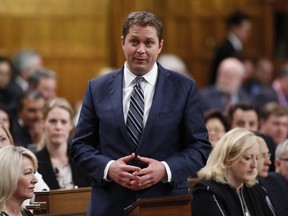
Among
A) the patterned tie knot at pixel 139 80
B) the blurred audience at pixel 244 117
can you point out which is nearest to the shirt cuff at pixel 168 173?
the patterned tie knot at pixel 139 80

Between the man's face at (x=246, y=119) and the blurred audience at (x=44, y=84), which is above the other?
the blurred audience at (x=44, y=84)

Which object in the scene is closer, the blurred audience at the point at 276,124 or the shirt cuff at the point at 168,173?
the shirt cuff at the point at 168,173

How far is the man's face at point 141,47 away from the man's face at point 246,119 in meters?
3.87

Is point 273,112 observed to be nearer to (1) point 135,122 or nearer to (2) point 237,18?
(2) point 237,18

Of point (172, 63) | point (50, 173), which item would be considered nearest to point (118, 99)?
point (50, 173)

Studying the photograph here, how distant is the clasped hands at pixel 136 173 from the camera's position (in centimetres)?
467

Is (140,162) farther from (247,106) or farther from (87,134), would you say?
(247,106)

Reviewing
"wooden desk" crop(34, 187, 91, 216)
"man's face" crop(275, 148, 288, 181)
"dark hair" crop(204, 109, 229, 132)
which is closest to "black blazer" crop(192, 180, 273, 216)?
"wooden desk" crop(34, 187, 91, 216)

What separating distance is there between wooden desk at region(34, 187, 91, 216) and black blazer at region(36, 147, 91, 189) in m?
0.99

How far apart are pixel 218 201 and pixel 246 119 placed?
2.60 metres

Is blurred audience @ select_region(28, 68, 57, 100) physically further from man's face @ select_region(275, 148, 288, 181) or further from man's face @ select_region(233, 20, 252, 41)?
man's face @ select_region(275, 148, 288, 181)

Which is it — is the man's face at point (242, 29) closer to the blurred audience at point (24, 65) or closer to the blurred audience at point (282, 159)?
the blurred audience at point (24, 65)

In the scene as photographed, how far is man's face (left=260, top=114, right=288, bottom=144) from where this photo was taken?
30.5ft

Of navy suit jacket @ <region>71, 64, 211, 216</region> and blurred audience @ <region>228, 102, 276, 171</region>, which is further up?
navy suit jacket @ <region>71, 64, 211, 216</region>
